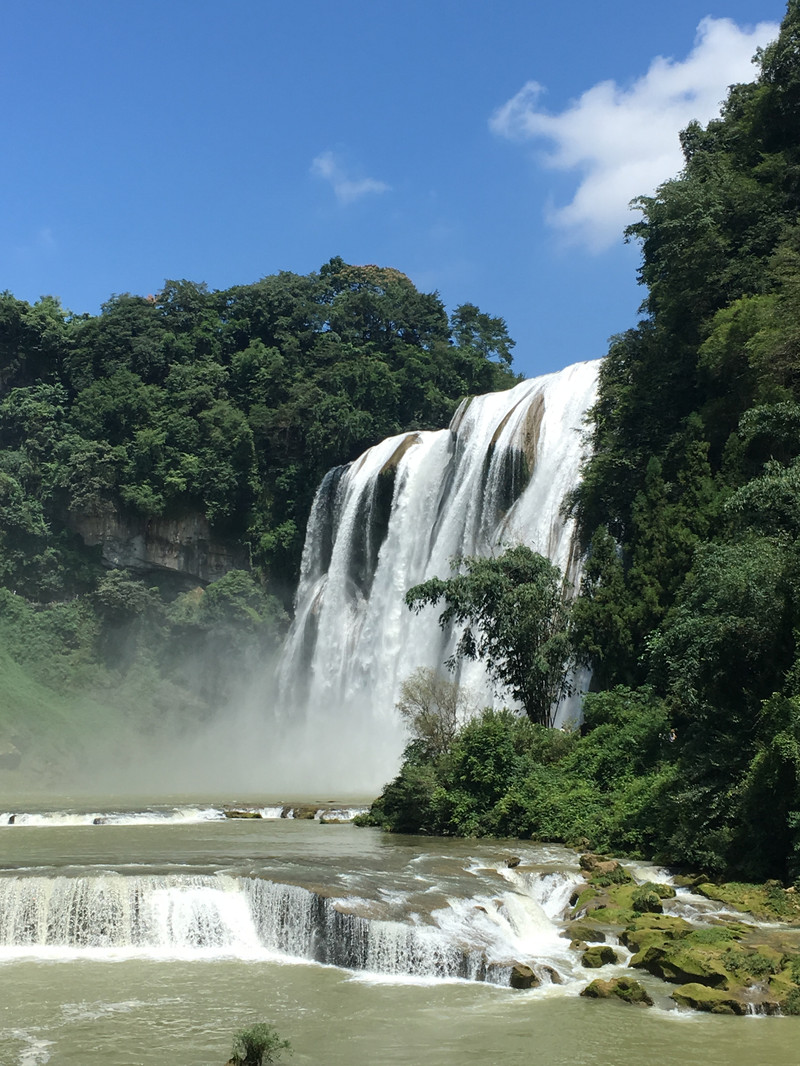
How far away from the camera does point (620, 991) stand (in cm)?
1112

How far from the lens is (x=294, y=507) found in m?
50.7

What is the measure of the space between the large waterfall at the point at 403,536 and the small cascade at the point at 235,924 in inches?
634

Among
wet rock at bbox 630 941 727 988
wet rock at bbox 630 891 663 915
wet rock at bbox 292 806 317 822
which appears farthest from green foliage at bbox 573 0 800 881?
wet rock at bbox 292 806 317 822

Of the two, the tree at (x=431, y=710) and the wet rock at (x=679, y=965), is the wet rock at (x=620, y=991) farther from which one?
the tree at (x=431, y=710)

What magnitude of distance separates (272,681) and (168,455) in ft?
40.6

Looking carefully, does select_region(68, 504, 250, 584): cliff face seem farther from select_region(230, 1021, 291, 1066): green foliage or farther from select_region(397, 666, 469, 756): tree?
select_region(230, 1021, 291, 1066): green foliage

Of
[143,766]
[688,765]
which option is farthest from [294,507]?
[688,765]

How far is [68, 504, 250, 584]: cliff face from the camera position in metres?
50.7

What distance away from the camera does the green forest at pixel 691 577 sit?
16.3m

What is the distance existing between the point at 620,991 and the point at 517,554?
48.6 ft

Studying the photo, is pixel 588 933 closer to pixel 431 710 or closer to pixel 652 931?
pixel 652 931

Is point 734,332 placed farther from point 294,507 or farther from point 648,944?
point 294,507

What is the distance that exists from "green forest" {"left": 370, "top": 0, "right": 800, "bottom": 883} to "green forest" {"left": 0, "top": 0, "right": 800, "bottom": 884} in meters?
0.07

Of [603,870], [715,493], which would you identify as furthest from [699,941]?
[715,493]
